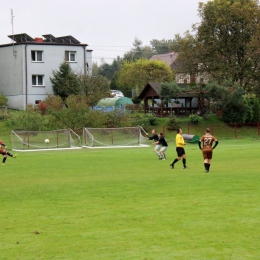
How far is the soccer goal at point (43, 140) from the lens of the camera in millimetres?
48756

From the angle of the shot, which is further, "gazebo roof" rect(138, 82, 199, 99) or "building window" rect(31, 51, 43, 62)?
"building window" rect(31, 51, 43, 62)

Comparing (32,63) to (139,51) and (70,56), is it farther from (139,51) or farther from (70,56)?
(139,51)

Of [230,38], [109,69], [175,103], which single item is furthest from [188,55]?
[109,69]

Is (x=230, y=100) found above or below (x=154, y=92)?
below

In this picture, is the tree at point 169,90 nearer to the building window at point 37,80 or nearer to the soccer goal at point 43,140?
the soccer goal at point 43,140

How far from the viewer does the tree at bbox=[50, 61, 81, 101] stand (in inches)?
2694

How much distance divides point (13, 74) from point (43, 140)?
2432cm

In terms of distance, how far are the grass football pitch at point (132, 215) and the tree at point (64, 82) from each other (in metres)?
43.8

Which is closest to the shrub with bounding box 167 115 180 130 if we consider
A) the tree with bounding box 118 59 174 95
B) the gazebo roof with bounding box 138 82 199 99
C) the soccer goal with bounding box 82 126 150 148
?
the gazebo roof with bounding box 138 82 199 99

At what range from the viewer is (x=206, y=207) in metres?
15.2

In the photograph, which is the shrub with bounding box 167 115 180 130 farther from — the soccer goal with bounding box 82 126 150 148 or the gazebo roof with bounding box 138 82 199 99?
the soccer goal with bounding box 82 126 150 148

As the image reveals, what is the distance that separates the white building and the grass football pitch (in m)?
47.7

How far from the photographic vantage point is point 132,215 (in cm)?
1438

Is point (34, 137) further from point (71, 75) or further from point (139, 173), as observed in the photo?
point (139, 173)
